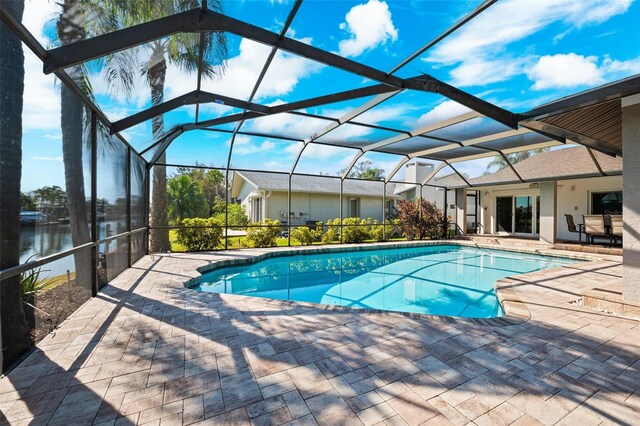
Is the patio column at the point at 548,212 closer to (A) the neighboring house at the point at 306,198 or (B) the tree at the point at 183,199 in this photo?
(A) the neighboring house at the point at 306,198

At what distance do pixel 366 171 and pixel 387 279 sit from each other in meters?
29.8

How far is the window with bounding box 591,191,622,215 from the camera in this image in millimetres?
11752

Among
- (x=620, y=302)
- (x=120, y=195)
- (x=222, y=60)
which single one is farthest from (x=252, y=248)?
(x=620, y=302)

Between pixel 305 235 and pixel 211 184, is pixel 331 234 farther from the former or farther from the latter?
pixel 211 184

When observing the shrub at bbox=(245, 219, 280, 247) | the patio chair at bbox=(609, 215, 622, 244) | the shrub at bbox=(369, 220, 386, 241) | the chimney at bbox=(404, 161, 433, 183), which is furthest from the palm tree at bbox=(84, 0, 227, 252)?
the chimney at bbox=(404, 161, 433, 183)

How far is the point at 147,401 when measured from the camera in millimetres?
2258

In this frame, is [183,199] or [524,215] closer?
[183,199]

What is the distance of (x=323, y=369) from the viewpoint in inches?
107

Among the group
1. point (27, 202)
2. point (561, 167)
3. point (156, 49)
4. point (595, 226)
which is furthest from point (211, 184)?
point (595, 226)

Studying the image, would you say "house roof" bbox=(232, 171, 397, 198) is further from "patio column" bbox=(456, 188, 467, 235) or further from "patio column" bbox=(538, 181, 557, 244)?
"patio column" bbox=(538, 181, 557, 244)

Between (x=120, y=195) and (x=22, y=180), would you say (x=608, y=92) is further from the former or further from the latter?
(x=120, y=195)

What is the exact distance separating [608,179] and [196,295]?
15707 mm

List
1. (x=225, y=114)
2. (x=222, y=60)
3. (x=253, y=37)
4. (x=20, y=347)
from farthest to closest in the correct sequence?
(x=225, y=114), (x=222, y=60), (x=253, y=37), (x=20, y=347)

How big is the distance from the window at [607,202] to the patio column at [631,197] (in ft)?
33.9
